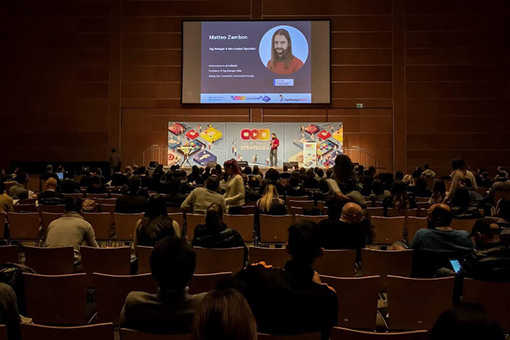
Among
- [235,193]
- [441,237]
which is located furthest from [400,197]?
[441,237]

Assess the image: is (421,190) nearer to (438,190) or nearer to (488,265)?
(438,190)

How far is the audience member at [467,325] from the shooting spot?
1.39 meters

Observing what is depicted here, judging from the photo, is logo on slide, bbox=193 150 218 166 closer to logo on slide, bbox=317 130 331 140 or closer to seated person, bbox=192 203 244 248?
logo on slide, bbox=317 130 331 140

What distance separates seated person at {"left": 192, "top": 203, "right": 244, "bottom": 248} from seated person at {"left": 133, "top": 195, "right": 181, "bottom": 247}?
30 cm

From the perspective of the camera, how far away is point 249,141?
15.8m

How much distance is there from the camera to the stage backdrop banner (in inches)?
619

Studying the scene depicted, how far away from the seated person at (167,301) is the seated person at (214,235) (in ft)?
6.54

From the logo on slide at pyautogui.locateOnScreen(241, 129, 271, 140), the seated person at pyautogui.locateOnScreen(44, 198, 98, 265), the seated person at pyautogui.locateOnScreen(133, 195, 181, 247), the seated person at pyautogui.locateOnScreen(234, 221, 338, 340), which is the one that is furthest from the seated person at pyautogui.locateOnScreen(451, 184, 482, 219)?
the logo on slide at pyautogui.locateOnScreen(241, 129, 271, 140)

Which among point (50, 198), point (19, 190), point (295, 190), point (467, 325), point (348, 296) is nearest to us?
point (467, 325)

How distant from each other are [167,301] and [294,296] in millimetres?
637

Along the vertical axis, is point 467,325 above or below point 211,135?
below

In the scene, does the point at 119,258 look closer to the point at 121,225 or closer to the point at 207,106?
the point at 121,225

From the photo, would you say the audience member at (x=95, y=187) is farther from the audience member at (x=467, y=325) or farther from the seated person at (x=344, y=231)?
the audience member at (x=467, y=325)

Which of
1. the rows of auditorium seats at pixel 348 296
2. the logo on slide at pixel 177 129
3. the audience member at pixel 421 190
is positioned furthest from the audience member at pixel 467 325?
the logo on slide at pixel 177 129
